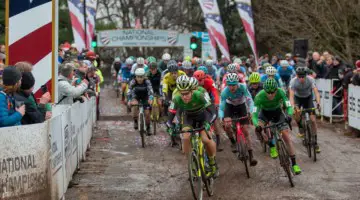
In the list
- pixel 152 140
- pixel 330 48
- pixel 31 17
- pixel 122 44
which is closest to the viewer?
pixel 31 17

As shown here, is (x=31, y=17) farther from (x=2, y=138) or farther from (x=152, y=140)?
(x=152, y=140)

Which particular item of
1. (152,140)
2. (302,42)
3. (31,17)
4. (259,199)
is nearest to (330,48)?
(302,42)

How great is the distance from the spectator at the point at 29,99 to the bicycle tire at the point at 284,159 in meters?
4.28

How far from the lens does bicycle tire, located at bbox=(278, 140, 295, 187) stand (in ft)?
37.1

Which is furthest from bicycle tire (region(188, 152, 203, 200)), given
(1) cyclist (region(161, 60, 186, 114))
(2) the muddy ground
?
(1) cyclist (region(161, 60, 186, 114))

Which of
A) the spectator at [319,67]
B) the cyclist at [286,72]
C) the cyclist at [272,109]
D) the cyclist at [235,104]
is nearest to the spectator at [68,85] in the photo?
the cyclist at [235,104]

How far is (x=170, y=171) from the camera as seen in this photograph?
12.8 m

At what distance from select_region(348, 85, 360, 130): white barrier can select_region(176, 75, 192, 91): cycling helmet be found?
9.58m

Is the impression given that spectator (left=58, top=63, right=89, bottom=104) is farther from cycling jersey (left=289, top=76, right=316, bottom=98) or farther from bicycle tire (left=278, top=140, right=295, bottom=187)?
cycling jersey (left=289, top=76, right=316, bottom=98)

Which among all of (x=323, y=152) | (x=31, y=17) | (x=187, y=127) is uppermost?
(x=31, y=17)

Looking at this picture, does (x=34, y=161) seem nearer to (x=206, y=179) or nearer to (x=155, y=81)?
(x=206, y=179)

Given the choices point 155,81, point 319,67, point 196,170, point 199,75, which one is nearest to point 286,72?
point 319,67

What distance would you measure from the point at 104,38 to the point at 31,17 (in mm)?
44247

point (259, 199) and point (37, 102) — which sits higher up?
point (37, 102)
